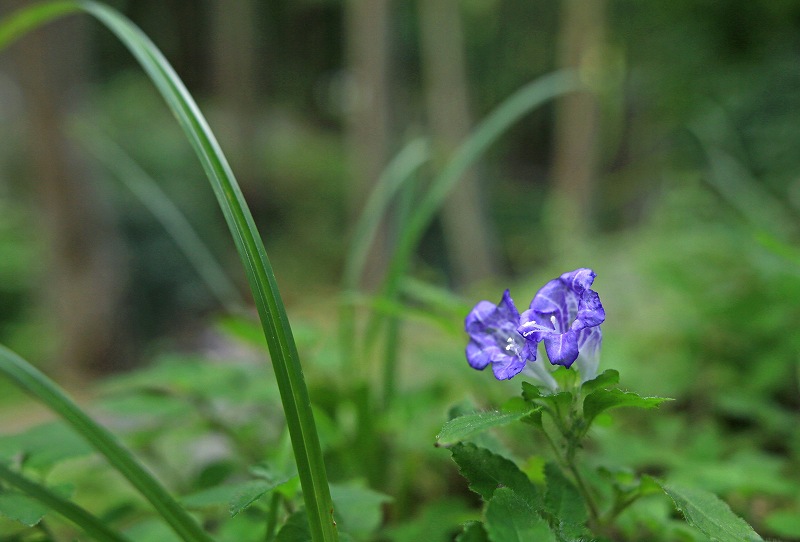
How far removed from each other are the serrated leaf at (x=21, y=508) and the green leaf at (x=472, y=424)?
0.43 metres

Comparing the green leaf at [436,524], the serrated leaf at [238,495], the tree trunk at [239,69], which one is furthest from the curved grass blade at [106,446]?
the tree trunk at [239,69]

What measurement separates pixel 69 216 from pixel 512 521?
548cm

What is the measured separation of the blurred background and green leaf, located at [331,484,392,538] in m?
0.52

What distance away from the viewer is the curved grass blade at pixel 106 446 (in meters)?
0.71

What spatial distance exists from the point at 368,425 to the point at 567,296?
635 millimetres

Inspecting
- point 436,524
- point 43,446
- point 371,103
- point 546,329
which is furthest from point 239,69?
point 546,329

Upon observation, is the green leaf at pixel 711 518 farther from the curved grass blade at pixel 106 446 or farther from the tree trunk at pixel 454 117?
the tree trunk at pixel 454 117

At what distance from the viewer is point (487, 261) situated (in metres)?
6.89

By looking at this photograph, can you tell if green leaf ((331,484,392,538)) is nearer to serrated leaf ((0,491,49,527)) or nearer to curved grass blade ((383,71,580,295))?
serrated leaf ((0,491,49,527))

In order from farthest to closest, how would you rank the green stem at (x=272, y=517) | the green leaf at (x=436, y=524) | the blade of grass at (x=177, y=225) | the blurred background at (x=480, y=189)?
the blurred background at (x=480, y=189), the blade of grass at (x=177, y=225), the green leaf at (x=436, y=524), the green stem at (x=272, y=517)

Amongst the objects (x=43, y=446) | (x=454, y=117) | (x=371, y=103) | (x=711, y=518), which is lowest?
(x=711, y=518)

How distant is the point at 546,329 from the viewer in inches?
24.8

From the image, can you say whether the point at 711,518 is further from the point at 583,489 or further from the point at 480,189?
the point at 480,189

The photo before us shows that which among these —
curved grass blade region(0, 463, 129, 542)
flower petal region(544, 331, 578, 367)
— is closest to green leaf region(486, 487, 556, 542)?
flower petal region(544, 331, 578, 367)
